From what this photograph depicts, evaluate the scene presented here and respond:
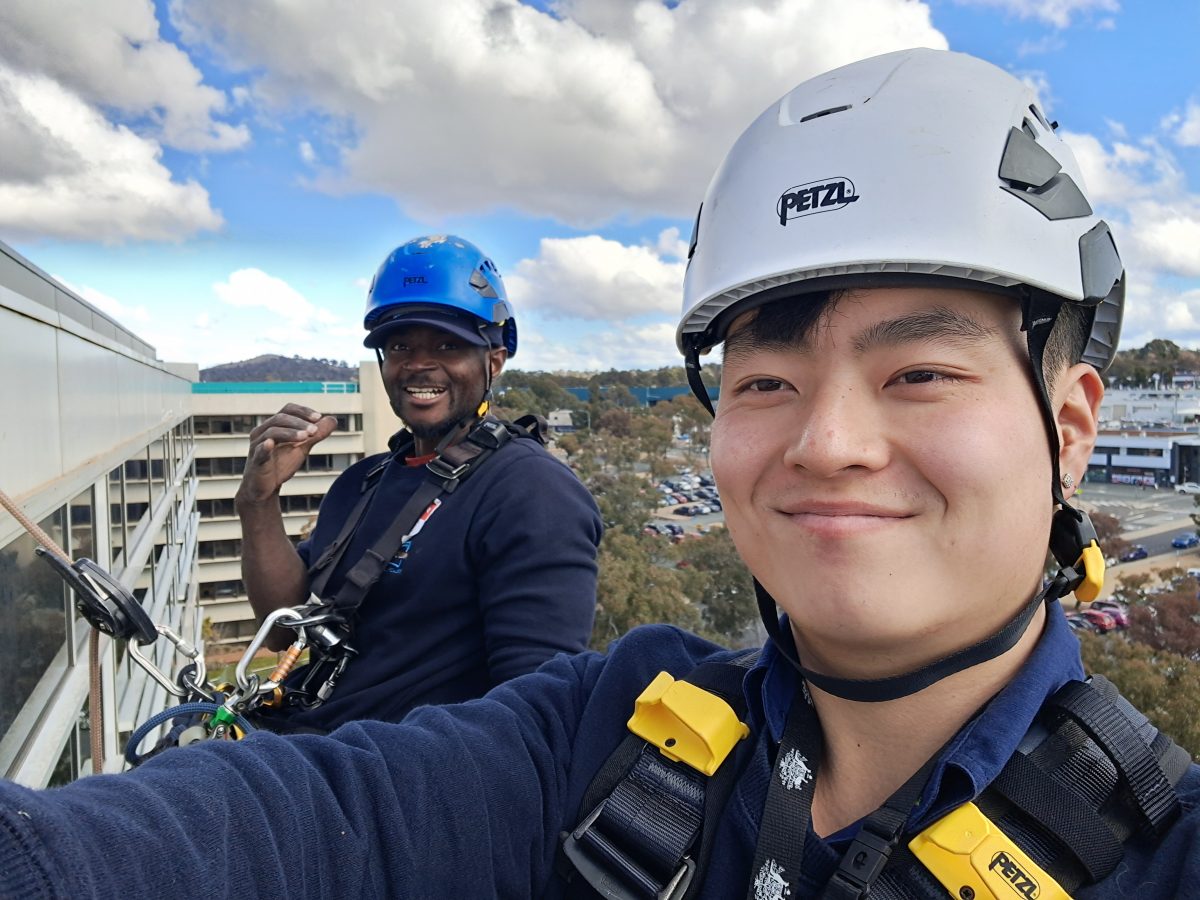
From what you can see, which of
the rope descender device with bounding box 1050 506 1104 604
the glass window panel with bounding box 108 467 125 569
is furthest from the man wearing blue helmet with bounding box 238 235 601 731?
the glass window panel with bounding box 108 467 125 569

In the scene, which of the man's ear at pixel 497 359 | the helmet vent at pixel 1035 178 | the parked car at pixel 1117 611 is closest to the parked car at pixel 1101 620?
the parked car at pixel 1117 611

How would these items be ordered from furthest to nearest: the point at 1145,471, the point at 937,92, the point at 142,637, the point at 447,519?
the point at 1145,471
the point at 447,519
the point at 142,637
the point at 937,92

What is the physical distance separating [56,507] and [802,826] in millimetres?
2655

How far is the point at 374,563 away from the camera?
255 centimetres

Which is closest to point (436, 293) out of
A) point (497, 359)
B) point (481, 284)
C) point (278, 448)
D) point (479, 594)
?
point (481, 284)

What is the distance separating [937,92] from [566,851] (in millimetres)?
1568

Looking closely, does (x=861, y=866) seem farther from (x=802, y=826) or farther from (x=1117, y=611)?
(x=1117, y=611)

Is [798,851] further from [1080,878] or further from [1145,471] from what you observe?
[1145,471]

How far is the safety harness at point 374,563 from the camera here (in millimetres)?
2551

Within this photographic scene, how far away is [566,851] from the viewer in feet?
4.39

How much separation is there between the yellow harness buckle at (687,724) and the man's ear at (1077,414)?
754 mm

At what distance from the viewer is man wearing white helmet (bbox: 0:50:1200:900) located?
3.55 ft

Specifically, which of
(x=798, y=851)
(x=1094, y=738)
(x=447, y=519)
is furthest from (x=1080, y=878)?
Answer: (x=447, y=519)

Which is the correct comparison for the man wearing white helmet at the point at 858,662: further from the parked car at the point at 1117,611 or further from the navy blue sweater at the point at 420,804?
the parked car at the point at 1117,611
